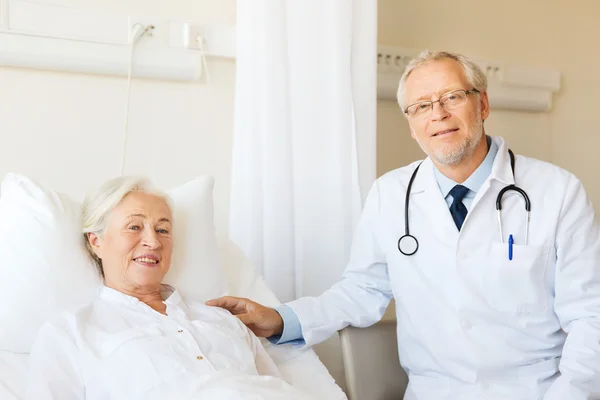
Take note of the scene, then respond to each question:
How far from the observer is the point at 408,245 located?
1.71m

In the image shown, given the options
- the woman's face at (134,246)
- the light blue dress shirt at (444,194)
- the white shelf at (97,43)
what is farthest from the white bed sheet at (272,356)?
the white shelf at (97,43)

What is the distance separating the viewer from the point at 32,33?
5.92 feet

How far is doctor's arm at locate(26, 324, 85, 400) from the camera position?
48.6 inches

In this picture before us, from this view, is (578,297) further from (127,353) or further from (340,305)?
(127,353)

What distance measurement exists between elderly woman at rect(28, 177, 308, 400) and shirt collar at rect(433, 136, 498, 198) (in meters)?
0.65

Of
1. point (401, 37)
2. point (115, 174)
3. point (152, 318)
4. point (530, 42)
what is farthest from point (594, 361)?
point (530, 42)

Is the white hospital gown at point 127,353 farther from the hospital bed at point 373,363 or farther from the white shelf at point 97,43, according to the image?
the white shelf at point 97,43

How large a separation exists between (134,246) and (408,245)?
2.32 ft

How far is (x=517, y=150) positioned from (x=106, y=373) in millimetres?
2295

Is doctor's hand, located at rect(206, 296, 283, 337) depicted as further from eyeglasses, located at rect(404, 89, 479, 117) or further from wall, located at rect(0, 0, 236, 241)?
eyeglasses, located at rect(404, 89, 479, 117)

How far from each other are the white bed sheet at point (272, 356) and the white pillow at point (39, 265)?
0.24ft

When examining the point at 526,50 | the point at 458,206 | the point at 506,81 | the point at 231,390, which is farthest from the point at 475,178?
the point at 526,50

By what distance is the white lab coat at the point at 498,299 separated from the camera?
1.55 metres

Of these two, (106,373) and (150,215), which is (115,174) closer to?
(150,215)
